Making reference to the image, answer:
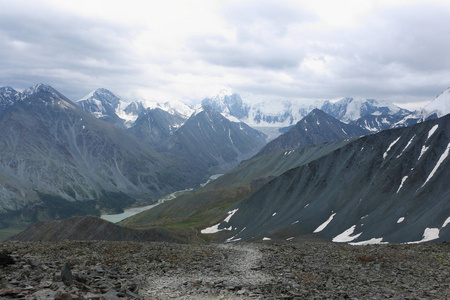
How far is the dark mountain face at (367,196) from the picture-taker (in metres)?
82.2

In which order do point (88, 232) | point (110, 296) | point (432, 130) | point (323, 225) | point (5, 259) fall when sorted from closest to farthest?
point (110, 296) < point (5, 259) < point (323, 225) < point (432, 130) < point (88, 232)

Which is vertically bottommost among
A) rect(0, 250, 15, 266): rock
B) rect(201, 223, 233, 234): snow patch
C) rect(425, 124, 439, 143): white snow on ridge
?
rect(201, 223, 233, 234): snow patch

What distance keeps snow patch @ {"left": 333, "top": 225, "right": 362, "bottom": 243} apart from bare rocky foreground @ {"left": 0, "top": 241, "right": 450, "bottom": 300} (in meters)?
44.6

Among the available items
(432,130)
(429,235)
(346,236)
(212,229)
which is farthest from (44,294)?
(432,130)

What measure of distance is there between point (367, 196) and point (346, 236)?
22109 millimetres

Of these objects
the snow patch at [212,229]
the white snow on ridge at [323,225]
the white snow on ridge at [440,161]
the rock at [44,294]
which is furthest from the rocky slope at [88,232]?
the rock at [44,294]

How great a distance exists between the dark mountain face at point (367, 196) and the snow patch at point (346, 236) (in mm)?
270

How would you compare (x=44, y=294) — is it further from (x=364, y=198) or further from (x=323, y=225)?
(x=364, y=198)

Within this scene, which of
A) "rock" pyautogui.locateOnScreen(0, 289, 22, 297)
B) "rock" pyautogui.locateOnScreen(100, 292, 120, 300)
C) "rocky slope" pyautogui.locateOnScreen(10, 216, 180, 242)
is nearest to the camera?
"rock" pyautogui.locateOnScreen(0, 289, 22, 297)

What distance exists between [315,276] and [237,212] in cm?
12166

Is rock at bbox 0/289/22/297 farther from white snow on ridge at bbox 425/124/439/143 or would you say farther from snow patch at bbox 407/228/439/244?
white snow on ridge at bbox 425/124/439/143

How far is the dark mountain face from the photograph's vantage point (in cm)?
8225

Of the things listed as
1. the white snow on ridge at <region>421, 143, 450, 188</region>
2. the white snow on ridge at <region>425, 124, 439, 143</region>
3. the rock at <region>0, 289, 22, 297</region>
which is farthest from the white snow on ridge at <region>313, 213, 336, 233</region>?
the rock at <region>0, 289, 22, 297</region>

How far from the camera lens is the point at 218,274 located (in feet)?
95.2
